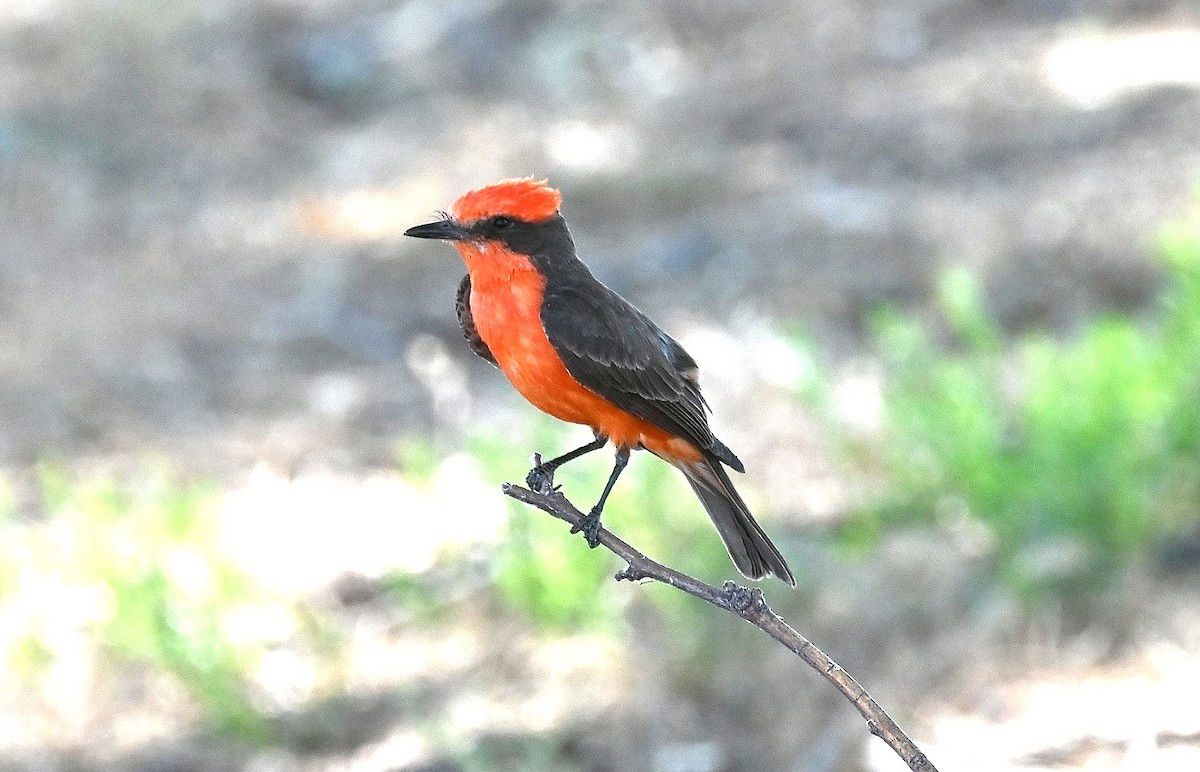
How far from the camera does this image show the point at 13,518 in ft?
22.7

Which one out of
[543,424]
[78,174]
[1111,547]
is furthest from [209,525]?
[78,174]

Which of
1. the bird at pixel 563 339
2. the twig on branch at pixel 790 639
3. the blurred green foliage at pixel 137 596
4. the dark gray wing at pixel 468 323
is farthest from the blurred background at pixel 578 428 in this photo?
the twig on branch at pixel 790 639

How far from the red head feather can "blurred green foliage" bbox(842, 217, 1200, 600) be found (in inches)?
93.0

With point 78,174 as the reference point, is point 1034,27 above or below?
above

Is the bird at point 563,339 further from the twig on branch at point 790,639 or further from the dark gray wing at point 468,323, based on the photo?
the twig on branch at point 790,639

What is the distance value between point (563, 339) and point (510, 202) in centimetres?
27

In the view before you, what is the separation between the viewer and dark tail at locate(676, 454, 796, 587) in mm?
3309

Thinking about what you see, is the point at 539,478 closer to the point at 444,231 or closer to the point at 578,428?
the point at 444,231

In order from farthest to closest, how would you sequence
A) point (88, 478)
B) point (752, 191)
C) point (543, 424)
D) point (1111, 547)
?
point (752, 191) < point (88, 478) < point (543, 424) < point (1111, 547)

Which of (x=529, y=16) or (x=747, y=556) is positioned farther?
(x=529, y=16)

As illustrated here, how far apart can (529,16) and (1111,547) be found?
8.88 m

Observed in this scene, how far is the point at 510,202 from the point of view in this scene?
2951 mm

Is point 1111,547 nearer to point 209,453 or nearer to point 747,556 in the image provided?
point 747,556

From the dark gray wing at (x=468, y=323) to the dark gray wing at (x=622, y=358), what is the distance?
12cm
